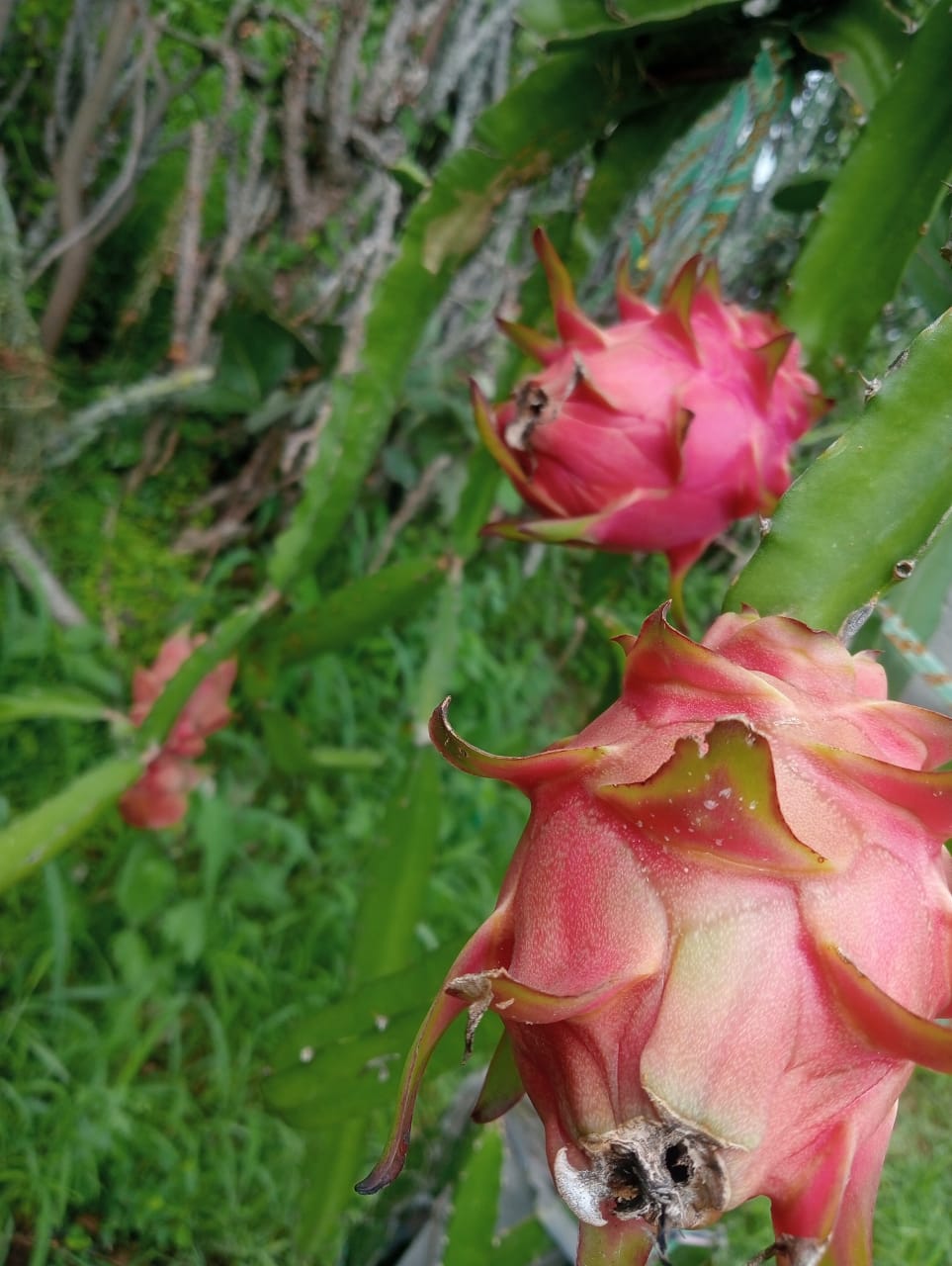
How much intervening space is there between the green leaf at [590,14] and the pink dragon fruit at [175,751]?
75cm

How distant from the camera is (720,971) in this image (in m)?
0.30

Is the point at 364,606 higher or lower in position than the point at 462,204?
lower

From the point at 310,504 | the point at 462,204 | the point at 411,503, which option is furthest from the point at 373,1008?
the point at 411,503

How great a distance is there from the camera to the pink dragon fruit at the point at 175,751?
117cm

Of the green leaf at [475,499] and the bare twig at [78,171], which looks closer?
the green leaf at [475,499]

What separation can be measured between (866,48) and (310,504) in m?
0.63

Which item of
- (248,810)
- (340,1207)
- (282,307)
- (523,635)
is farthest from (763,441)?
(523,635)

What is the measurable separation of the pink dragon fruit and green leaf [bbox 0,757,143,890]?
0.19 meters

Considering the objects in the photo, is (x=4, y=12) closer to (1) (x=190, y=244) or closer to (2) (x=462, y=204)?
(1) (x=190, y=244)

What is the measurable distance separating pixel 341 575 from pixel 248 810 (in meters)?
0.50

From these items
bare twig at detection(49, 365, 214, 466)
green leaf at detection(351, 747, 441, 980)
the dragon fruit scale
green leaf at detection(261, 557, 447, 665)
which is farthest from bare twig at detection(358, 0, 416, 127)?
the dragon fruit scale

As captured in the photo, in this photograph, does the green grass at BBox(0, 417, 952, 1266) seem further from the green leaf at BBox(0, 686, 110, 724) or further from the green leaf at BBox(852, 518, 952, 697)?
the green leaf at BBox(852, 518, 952, 697)

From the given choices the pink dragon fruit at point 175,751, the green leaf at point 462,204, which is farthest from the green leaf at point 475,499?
the pink dragon fruit at point 175,751

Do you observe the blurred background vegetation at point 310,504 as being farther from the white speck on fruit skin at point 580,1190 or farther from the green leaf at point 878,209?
the white speck on fruit skin at point 580,1190
